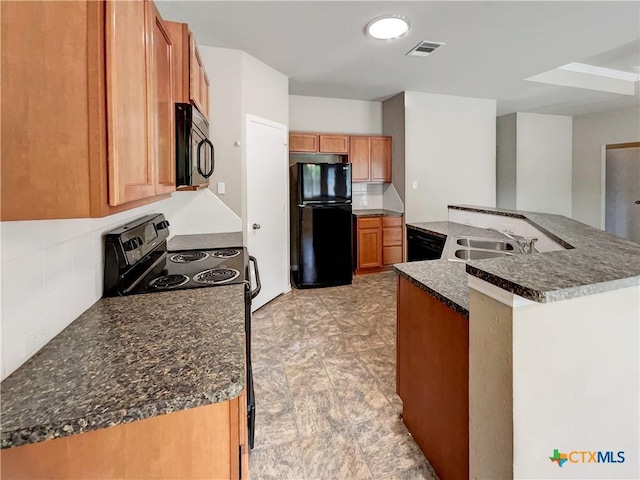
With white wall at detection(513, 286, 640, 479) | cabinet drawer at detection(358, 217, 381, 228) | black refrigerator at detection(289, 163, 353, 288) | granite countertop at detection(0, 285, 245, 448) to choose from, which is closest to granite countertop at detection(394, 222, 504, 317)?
white wall at detection(513, 286, 640, 479)

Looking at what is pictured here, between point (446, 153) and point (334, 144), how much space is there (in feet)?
5.57

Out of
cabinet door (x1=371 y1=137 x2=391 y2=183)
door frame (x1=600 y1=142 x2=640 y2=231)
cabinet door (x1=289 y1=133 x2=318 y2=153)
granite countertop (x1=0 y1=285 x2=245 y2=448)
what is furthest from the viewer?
door frame (x1=600 y1=142 x2=640 y2=231)

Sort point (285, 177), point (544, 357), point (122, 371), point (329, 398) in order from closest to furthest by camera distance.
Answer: point (122, 371) < point (544, 357) < point (329, 398) < point (285, 177)

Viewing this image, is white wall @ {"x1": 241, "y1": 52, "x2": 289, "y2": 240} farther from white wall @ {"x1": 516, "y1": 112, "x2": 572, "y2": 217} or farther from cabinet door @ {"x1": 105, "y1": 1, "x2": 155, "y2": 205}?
white wall @ {"x1": 516, "y1": 112, "x2": 572, "y2": 217}

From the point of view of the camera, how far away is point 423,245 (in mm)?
3719

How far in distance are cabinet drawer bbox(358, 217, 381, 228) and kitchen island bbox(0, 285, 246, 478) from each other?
12.6 ft

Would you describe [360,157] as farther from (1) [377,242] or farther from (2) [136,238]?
(2) [136,238]

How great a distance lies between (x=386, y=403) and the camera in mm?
1985

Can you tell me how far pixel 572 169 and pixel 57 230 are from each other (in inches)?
309

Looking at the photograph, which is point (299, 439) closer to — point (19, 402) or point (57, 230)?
point (19, 402)

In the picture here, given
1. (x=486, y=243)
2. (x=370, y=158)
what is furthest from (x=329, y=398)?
(x=370, y=158)

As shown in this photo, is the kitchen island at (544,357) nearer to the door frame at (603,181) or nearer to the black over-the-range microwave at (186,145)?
the black over-the-range microwave at (186,145)

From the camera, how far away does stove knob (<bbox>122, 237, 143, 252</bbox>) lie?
1.43 meters

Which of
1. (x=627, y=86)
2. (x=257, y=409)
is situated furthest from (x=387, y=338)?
(x=627, y=86)
